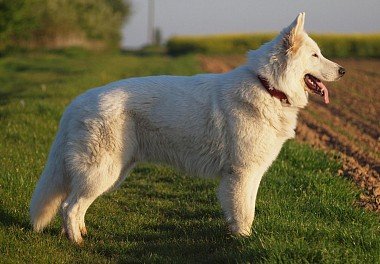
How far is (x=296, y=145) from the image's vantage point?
877 cm

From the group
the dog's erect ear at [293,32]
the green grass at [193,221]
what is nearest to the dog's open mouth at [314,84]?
the dog's erect ear at [293,32]

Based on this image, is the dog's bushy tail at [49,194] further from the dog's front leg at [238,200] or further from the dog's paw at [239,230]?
the dog's paw at [239,230]

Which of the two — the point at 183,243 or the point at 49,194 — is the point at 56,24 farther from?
the point at 183,243

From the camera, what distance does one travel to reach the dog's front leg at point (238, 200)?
4980 millimetres

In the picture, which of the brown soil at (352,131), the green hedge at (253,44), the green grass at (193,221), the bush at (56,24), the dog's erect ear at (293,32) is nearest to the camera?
the green grass at (193,221)

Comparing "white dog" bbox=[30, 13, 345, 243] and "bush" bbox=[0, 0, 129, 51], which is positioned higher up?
"white dog" bbox=[30, 13, 345, 243]

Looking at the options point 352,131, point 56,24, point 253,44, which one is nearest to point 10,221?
point 352,131

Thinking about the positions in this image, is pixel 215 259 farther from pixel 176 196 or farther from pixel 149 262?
pixel 176 196

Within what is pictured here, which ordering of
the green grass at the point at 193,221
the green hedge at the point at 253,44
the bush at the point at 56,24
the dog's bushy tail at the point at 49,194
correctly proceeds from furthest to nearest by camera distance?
the green hedge at the point at 253,44 → the bush at the point at 56,24 → the dog's bushy tail at the point at 49,194 → the green grass at the point at 193,221

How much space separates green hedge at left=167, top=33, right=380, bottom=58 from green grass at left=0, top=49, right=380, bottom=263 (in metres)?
43.1

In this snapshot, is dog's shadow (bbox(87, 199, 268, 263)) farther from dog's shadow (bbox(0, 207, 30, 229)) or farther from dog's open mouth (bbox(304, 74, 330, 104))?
dog's open mouth (bbox(304, 74, 330, 104))

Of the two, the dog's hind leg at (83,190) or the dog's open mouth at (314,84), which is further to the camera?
the dog's open mouth at (314,84)

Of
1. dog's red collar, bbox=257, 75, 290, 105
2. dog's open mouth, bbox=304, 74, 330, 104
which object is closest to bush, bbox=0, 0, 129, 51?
dog's red collar, bbox=257, 75, 290, 105

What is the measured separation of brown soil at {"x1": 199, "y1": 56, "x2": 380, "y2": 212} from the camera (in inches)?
281
